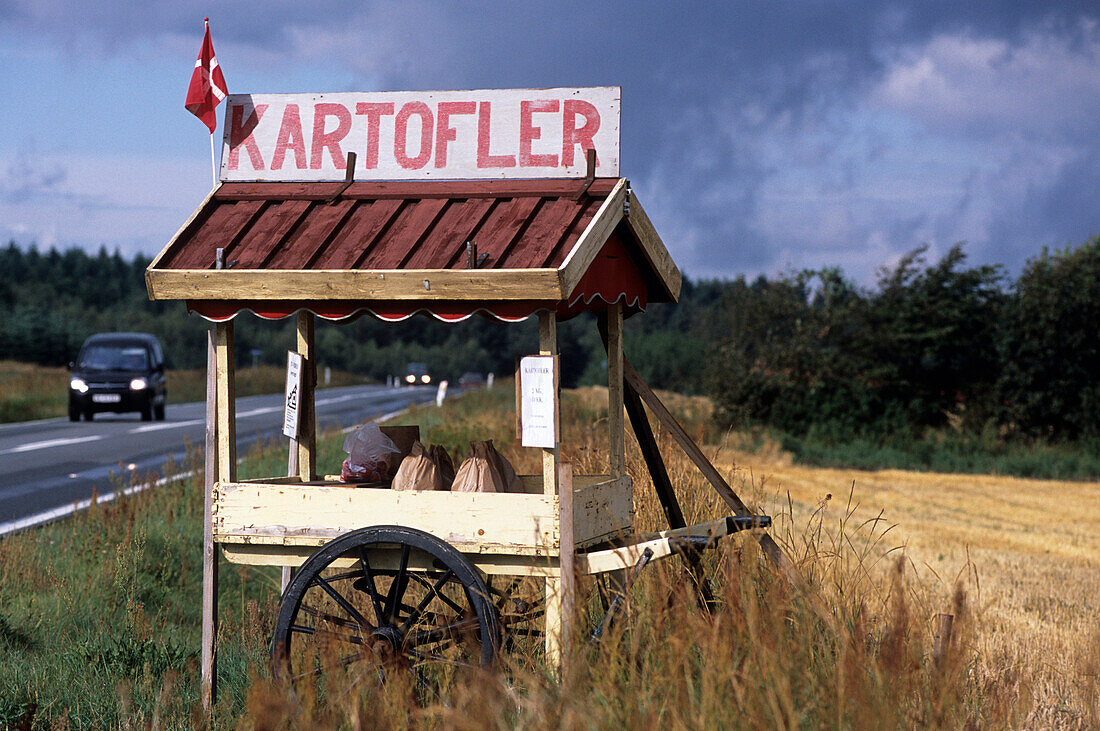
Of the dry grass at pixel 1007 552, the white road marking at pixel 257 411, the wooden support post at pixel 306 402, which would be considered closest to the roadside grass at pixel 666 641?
the dry grass at pixel 1007 552

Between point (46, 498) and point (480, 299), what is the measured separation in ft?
30.1

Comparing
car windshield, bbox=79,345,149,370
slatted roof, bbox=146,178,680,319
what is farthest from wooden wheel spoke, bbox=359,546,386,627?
car windshield, bbox=79,345,149,370

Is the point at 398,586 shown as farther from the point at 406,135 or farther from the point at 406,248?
the point at 406,135

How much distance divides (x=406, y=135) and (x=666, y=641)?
2.79 m

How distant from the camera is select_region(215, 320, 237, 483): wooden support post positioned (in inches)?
199

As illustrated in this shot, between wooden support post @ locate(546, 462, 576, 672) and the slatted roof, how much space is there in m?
0.75

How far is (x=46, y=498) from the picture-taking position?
38.1ft

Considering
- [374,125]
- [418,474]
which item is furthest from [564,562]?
[374,125]

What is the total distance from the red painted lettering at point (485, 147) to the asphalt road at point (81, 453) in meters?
5.25

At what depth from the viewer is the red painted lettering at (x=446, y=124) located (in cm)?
514

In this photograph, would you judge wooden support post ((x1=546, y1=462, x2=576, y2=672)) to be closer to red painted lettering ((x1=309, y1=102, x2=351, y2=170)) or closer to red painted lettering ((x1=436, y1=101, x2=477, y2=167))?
red painted lettering ((x1=436, y1=101, x2=477, y2=167))

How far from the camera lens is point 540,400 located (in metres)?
4.35

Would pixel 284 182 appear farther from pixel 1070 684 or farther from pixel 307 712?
pixel 1070 684

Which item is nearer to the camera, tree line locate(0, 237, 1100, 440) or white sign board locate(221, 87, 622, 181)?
white sign board locate(221, 87, 622, 181)
